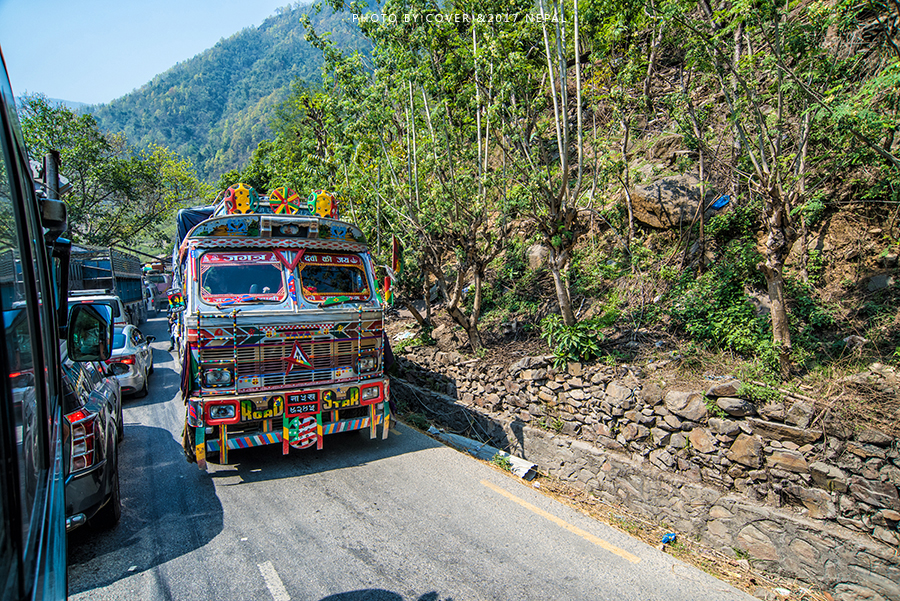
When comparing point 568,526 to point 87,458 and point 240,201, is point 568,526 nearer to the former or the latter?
point 87,458

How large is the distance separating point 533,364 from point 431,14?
6.44 metres

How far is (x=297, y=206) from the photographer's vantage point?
24.1 ft

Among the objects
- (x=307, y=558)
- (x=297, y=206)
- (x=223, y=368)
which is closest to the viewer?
(x=307, y=558)

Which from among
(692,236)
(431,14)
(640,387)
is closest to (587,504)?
(640,387)

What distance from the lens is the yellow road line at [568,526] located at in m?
4.37

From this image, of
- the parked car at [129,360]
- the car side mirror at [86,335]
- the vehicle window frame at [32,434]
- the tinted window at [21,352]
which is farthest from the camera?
the parked car at [129,360]

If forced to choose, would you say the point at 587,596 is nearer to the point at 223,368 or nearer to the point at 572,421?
the point at 572,421

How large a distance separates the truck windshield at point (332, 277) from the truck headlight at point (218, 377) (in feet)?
4.36

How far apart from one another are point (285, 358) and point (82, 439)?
2.18 m

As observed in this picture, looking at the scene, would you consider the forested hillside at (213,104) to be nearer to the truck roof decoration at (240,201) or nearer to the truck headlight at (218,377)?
the truck roof decoration at (240,201)

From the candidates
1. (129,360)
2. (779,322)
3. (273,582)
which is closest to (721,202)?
(779,322)

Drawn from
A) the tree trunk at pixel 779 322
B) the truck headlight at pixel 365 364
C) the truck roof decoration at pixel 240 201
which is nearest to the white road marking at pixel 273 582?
the truck headlight at pixel 365 364

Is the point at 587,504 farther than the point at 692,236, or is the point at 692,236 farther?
the point at 692,236

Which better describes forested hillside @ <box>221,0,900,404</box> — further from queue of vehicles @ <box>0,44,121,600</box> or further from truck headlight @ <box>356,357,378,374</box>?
queue of vehicles @ <box>0,44,121,600</box>
